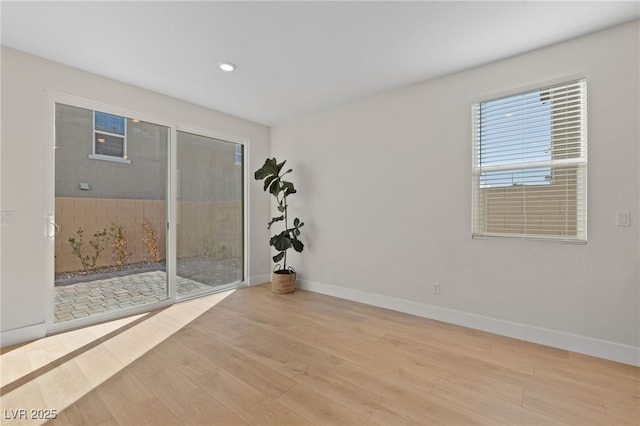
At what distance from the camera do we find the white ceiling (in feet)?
6.72

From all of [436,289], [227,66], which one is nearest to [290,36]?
[227,66]

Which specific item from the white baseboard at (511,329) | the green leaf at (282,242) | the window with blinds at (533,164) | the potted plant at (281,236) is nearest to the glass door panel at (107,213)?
the potted plant at (281,236)

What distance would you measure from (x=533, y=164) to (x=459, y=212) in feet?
2.59

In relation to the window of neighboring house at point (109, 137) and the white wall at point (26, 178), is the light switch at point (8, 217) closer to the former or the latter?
the white wall at point (26, 178)

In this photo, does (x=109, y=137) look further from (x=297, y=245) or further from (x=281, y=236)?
(x=297, y=245)

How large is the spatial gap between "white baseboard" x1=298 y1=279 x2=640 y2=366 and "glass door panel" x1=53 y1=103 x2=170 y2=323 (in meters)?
2.71

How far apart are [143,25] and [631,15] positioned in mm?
3857

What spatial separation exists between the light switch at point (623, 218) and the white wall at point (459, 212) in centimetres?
3

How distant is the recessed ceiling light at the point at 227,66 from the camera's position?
9.24ft

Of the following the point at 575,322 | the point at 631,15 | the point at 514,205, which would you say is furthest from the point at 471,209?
the point at 631,15

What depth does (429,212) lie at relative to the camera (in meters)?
3.21

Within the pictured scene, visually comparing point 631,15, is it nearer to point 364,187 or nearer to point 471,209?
point 471,209

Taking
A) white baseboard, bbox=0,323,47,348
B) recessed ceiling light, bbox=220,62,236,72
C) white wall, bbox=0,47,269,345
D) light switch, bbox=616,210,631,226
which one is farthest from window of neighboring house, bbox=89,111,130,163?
light switch, bbox=616,210,631,226

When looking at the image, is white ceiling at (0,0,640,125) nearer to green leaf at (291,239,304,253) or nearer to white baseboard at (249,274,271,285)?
green leaf at (291,239,304,253)
